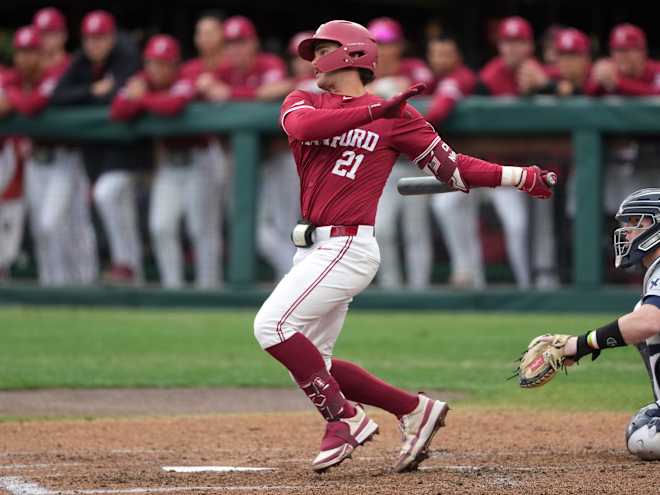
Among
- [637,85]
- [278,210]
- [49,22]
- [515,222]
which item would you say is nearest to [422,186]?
[515,222]

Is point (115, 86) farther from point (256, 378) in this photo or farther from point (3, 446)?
point (3, 446)

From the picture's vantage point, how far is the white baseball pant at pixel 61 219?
1140 cm

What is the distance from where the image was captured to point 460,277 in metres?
10.5

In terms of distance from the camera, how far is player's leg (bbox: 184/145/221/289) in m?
11.0

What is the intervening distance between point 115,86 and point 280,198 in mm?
1788

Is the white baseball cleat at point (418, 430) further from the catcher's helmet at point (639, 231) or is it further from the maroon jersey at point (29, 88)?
the maroon jersey at point (29, 88)

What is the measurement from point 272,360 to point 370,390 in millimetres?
3475

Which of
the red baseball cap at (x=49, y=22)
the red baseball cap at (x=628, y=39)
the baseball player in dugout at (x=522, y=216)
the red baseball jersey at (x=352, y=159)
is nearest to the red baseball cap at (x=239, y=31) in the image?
the red baseball cap at (x=49, y=22)

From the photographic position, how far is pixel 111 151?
11328 mm

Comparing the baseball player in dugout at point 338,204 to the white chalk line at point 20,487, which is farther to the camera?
the baseball player in dugout at point 338,204

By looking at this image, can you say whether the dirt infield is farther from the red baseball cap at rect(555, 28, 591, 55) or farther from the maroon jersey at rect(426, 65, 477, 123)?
the red baseball cap at rect(555, 28, 591, 55)

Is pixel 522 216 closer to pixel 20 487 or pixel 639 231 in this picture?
pixel 639 231

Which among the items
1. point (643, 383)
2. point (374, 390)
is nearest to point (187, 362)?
point (643, 383)

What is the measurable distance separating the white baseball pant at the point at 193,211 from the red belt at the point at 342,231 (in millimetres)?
6306
